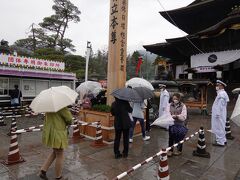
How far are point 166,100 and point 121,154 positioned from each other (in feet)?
13.8

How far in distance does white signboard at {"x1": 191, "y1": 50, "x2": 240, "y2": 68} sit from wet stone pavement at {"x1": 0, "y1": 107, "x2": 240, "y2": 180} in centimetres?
1124

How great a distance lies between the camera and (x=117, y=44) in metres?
7.59

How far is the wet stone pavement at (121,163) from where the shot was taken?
4480 mm

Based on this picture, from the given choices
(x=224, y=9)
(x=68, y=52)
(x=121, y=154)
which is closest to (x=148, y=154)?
(x=121, y=154)

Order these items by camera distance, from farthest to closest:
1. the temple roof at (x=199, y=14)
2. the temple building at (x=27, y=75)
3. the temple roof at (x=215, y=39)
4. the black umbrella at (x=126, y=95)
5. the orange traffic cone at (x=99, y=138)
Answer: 1. the temple roof at (x=199, y=14)
2. the temple roof at (x=215, y=39)
3. the temple building at (x=27, y=75)
4. the orange traffic cone at (x=99, y=138)
5. the black umbrella at (x=126, y=95)

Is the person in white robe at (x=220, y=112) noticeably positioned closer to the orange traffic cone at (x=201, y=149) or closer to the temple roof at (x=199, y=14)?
the orange traffic cone at (x=201, y=149)

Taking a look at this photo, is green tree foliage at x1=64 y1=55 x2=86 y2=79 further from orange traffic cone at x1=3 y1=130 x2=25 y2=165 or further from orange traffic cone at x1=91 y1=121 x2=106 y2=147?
orange traffic cone at x1=3 y1=130 x2=25 y2=165

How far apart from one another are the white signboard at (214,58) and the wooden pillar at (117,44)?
12.3 m

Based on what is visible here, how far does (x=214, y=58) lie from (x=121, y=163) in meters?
15.5

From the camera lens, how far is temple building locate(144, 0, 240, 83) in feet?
53.3

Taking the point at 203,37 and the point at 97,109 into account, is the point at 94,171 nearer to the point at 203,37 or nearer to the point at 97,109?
the point at 97,109

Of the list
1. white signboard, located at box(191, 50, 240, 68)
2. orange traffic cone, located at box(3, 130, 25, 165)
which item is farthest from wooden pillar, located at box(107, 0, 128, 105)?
white signboard, located at box(191, 50, 240, 68)

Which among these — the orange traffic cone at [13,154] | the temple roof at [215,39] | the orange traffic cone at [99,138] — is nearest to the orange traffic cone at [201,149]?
the orange traffic cone at [99,138]

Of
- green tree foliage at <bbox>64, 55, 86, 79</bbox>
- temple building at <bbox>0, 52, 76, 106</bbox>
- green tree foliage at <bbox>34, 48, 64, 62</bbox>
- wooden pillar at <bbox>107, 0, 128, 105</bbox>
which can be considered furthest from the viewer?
green tree foliage at <bbox>64, 55, 86, 79</bbox>
